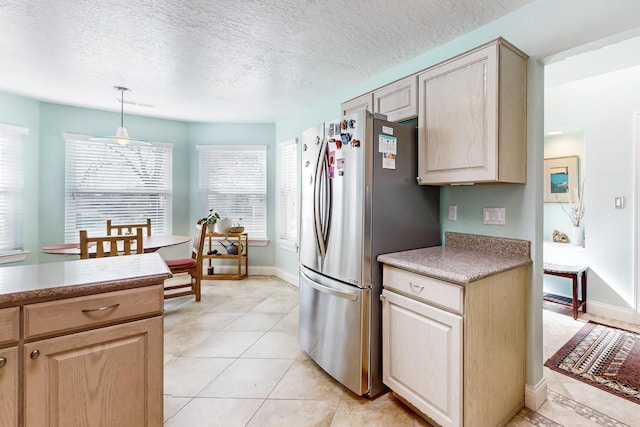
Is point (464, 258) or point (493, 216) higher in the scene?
point (493, 216)

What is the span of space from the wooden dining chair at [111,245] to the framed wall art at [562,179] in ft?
16.4

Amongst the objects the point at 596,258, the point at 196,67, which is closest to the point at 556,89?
the point at 596,258

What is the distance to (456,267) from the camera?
5.04 ft

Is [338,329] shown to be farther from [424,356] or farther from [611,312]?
[611,312]

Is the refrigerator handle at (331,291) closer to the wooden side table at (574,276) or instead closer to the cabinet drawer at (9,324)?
the cabinet drawer at (9,324)

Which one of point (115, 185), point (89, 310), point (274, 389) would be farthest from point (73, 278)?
point (115, 185)

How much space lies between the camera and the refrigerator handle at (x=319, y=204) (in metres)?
2.10

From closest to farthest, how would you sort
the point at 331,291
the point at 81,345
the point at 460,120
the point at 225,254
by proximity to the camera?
1. the point at 81,345
2. the point at 460,120
3. the point at 331,291
4. the point at 225,254

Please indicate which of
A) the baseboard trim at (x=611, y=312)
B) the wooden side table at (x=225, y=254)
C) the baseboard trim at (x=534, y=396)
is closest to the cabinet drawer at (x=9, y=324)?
the baseboard trim at (x=534, y=396)

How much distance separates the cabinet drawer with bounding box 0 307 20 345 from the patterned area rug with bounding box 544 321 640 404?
313 centimetres

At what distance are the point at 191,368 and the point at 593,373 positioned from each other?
2922mm

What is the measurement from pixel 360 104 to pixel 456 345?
1999 mm

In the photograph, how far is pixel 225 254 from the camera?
4672mm

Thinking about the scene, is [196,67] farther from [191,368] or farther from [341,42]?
[191,368]
